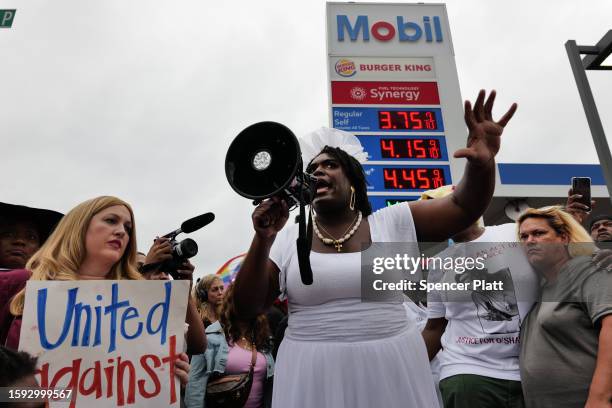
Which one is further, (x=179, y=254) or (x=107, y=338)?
(x=179, y=254)

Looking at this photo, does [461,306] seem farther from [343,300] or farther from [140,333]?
[140,333]

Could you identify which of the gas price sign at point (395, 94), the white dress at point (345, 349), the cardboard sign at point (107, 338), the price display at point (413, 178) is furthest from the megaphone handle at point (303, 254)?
the price display at point (413, 178)

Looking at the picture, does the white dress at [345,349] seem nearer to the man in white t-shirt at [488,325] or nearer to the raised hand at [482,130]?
the raised hand at [482,130]

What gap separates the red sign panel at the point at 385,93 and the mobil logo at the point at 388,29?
141 cm

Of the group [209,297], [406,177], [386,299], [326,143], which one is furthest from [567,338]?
[406,177]

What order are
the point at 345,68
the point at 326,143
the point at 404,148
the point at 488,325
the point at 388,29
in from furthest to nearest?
the point at 388,29 < the point at 345,68 < the point at 404,148 < the point at 488,325 < the point at 326,143

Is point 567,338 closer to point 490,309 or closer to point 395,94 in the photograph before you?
point 490,309

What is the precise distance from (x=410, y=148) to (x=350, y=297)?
7.33 meters

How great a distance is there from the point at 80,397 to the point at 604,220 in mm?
3625

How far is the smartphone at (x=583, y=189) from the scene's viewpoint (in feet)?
10.5

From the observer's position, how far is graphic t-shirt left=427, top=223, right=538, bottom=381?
2303 millimetres

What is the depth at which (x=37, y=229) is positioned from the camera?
102 inches

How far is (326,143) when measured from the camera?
209cm

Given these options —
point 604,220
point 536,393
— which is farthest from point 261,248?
point 604,220
